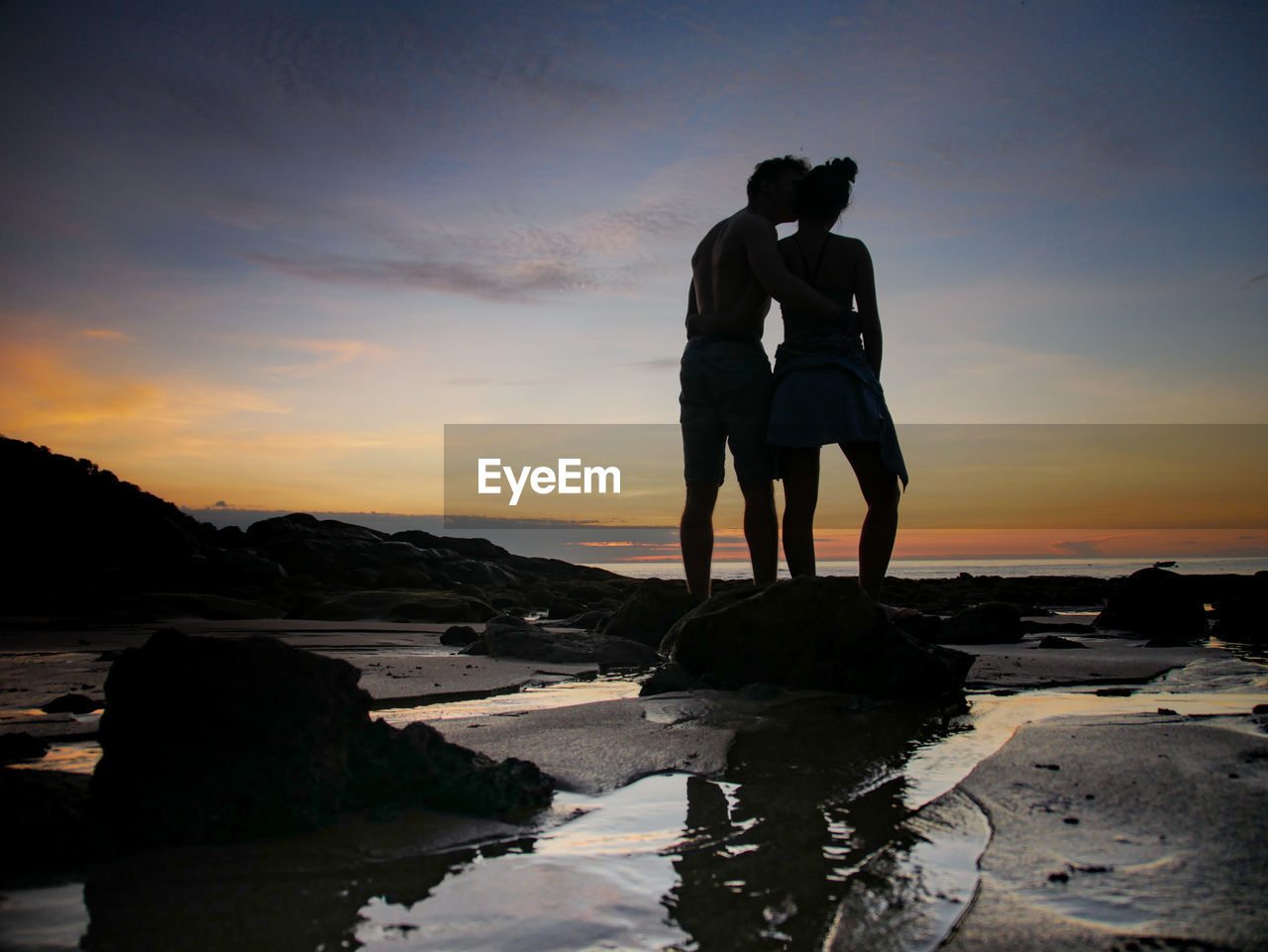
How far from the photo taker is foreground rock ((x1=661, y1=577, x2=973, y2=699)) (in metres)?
2.97

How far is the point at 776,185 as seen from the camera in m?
4.40

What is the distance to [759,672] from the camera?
3168mm

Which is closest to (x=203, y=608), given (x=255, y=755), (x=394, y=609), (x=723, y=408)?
(x=394, y=609)

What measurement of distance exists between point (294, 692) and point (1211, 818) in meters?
1.61

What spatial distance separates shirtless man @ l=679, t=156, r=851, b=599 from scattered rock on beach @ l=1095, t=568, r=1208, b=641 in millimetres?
3996

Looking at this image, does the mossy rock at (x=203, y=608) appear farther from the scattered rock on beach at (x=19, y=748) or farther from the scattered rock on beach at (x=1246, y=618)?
the scattered rock on beach at (x=1246, y=618)

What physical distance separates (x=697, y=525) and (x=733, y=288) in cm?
121

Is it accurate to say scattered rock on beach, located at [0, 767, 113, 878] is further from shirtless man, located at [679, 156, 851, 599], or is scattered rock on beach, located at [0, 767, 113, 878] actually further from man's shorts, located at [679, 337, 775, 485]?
man's shorts, located at [679, 337, 775, 485]

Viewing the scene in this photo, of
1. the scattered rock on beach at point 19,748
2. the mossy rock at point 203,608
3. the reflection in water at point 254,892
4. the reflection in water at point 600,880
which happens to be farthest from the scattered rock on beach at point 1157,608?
the mossy rock at point 203,608

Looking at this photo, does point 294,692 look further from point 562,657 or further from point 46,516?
point 46,516

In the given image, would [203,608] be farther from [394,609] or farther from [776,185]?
[776,185]

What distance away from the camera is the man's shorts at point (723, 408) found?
4.26m

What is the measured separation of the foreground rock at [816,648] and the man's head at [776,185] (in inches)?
82.3

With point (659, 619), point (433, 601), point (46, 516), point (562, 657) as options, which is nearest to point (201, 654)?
point (562, 657)
